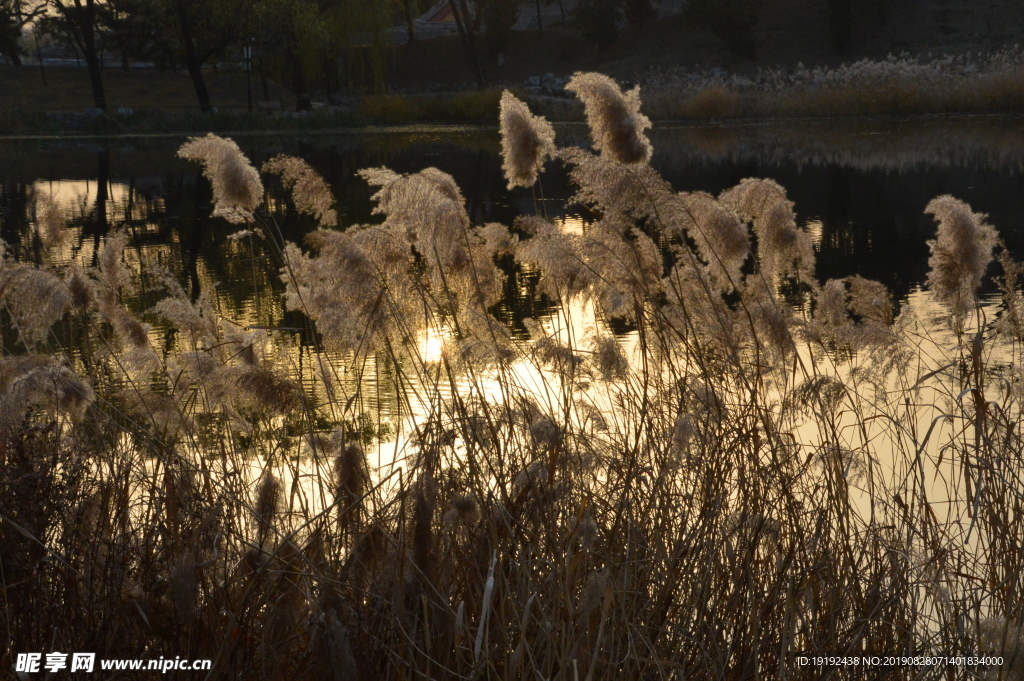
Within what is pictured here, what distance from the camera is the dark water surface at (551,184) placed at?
23.9 ft

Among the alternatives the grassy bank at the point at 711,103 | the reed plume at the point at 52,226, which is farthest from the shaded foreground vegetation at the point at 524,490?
the grassy bank at the point at 711,103

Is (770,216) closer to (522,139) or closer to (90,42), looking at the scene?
(522,139)

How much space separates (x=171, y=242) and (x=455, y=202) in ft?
23.0

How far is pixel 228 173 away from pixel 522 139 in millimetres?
728

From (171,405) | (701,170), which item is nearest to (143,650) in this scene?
(171,405)

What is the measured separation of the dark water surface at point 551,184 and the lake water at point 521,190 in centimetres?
3

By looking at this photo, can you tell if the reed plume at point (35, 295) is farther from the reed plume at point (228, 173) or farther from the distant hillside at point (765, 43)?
the distant hillside at point (765, 43)

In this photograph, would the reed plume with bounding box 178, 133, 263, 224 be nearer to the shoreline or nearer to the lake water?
the lake water

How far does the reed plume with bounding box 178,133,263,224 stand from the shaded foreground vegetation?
0.01 metres

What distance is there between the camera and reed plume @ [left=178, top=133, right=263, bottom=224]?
2529 millimetres

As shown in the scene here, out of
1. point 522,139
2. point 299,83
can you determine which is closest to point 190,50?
point 299,83

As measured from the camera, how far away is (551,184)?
13.1m

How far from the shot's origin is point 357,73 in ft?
101

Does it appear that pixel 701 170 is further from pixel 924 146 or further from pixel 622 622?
pixel 622 622
